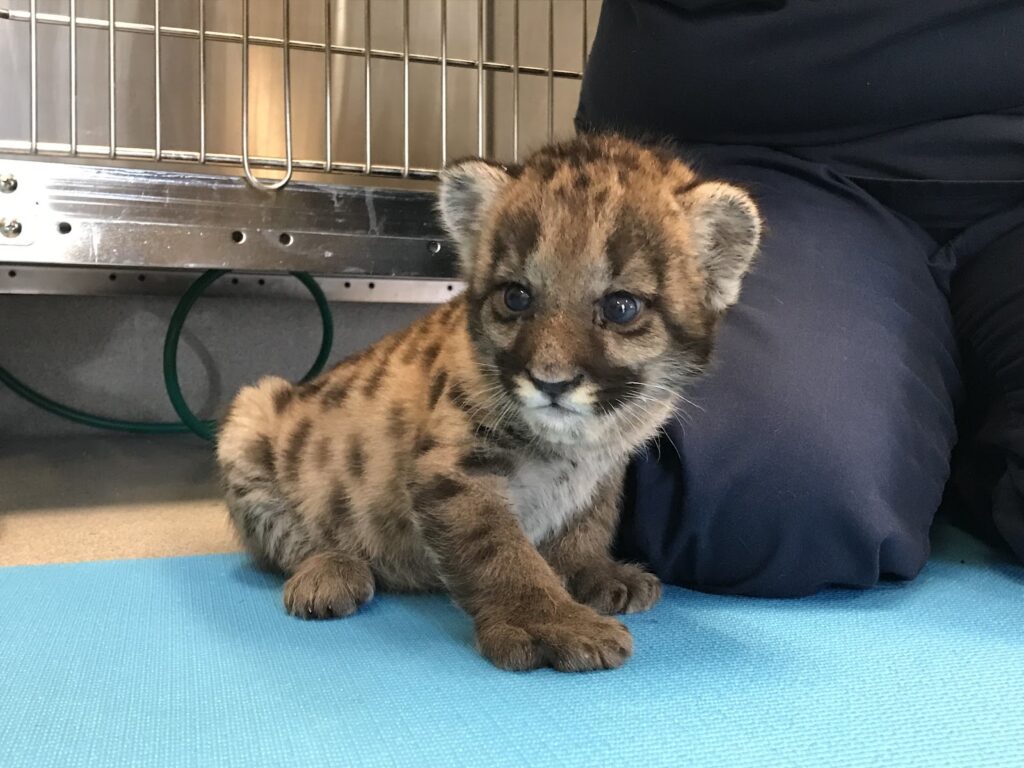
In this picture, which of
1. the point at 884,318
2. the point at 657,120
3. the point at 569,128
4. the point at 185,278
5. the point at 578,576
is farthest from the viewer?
the point at 185,278

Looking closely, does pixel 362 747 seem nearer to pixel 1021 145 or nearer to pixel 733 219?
pixel 733 219

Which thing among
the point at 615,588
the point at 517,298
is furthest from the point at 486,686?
the point at 517,298

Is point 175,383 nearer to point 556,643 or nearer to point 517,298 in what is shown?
point 517,298

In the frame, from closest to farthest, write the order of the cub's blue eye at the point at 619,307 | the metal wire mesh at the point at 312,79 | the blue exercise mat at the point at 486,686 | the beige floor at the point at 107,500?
the blue exercise mat at the point at 486,686
the cub's blue eye at the point at 619,307
the beige floor at the point at 107,500
the metal wire mesh at the point at 312,79

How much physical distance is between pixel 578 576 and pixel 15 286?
2388mm

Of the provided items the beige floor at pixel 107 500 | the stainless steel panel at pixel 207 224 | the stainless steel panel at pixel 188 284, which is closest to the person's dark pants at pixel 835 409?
the stainless steel panel at pixel 207 224

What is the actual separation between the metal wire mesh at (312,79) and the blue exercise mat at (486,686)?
152cm

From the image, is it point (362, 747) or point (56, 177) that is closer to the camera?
point (362, 747)

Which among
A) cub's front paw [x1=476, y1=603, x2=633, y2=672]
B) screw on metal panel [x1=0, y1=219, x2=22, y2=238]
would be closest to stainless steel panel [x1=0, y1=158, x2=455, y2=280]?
screw on metal panel [x1=0, y1=219, x2=22, y2=238]

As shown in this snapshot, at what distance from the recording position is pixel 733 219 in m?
1.36

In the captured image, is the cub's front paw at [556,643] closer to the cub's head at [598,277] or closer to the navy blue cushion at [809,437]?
the cub's head at [598,277]

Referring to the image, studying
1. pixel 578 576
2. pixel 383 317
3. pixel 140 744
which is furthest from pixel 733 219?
pixel 383 317

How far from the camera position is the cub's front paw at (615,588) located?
1.42 meters

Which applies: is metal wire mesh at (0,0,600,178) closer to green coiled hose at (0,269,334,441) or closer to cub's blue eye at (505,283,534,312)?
green coiled hose at (0,269,334,441)
